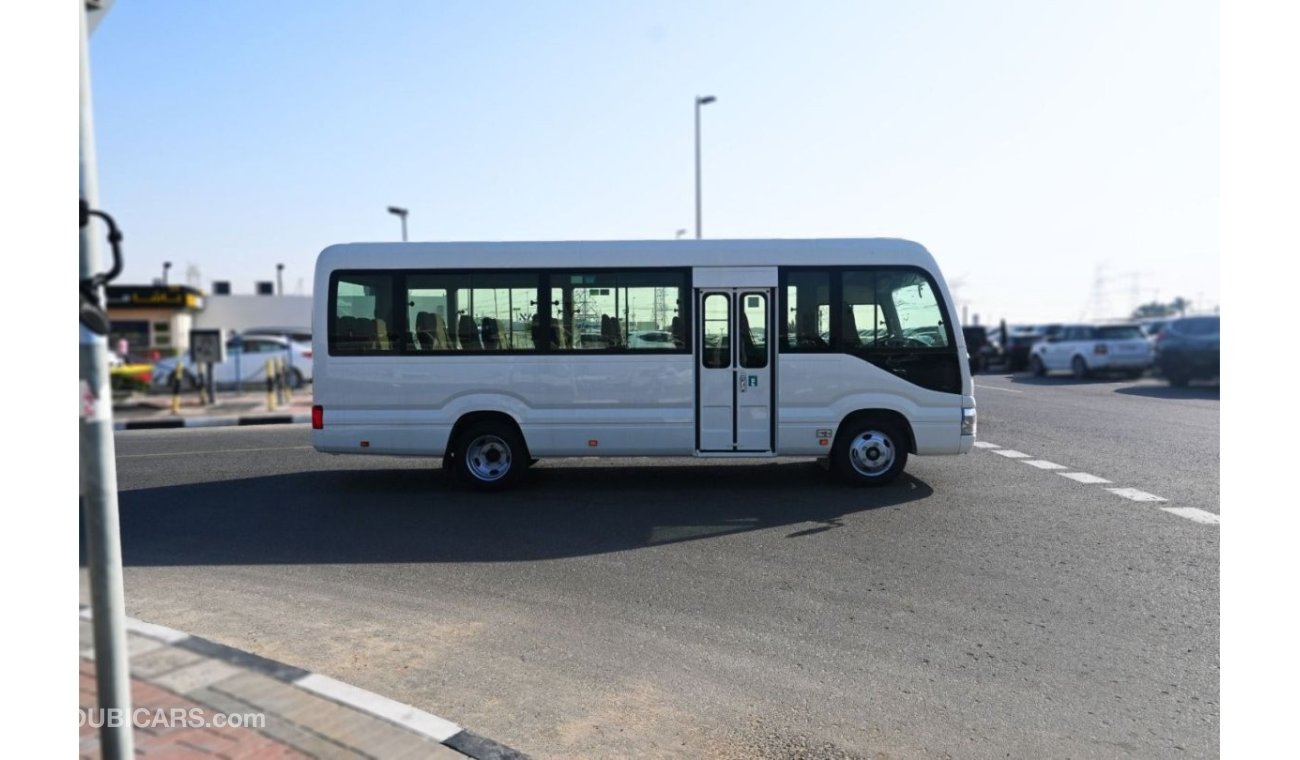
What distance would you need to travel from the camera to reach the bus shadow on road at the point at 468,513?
7.28 m

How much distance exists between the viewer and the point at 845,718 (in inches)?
166

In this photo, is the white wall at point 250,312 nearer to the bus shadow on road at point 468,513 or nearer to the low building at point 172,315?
the low building at point 172,315

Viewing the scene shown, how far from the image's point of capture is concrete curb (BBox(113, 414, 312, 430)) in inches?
652

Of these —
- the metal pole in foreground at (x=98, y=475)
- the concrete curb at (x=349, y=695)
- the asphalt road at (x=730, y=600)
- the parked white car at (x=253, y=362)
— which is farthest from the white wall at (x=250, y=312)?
the metal pole in foreground at (x=98, y=475)

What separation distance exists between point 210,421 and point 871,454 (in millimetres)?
12363

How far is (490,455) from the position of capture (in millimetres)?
9617

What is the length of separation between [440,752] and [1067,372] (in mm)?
31608

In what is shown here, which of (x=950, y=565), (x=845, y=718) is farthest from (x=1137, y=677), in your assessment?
(x=950, y=565)

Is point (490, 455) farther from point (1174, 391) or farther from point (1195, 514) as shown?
point (1174, 391)

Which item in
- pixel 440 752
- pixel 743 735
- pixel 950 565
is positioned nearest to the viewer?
pixel 440 752

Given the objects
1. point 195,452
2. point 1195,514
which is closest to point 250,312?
point 195,452

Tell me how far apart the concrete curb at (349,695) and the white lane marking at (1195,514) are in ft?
22.2

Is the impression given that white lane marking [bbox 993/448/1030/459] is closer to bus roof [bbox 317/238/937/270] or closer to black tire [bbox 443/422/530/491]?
bus roof [bbox 317/238/937/270]
